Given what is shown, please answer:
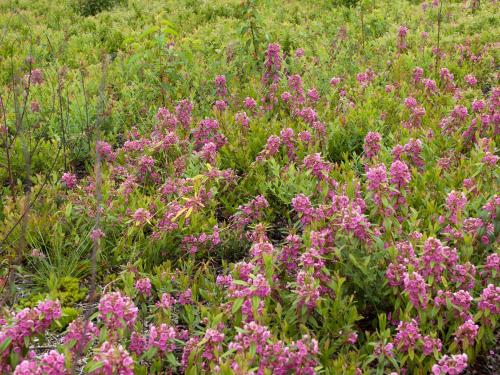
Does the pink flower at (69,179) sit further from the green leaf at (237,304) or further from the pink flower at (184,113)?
the green leaf at (237,304)

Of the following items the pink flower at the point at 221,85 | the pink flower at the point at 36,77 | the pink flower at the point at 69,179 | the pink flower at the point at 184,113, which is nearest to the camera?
the pink flower at the point at 69,179

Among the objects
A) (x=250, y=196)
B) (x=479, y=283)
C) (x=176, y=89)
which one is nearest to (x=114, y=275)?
(x=250, y=196)

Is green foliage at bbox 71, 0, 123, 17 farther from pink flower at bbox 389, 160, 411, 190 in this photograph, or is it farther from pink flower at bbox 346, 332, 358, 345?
pink flower at bbox 346, 332, 358, 345

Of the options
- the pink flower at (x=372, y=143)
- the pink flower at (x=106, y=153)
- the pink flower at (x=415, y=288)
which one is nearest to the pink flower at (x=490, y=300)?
the pink flower at (x=415, y=288)

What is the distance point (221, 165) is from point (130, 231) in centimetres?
173

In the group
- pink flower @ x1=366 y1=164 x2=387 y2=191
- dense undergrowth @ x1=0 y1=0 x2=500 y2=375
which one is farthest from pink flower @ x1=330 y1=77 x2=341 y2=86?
pink flower @ x1=366 y1=164 x2=387 y2=191

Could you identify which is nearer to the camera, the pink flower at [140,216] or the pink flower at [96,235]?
the pink flower at [96,235]

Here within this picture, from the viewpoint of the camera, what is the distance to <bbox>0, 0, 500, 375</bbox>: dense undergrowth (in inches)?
134

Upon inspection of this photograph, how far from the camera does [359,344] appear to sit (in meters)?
3.76

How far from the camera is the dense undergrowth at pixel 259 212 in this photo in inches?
134

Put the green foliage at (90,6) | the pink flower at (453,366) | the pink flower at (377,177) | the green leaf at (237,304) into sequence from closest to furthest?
the pink flower at (453,366) → the green leaf at (237,304) → the pink flower at (377,177) → the green foliage at (90,6)

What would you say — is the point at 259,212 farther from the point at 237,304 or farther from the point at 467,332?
the point at 467,332

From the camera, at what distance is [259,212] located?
4.99m

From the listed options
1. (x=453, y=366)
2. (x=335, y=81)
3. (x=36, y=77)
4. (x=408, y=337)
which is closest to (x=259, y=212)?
(x=408, y=337)
